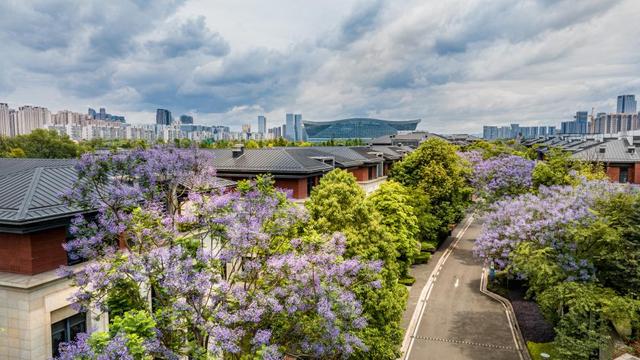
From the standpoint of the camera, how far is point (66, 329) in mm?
16641

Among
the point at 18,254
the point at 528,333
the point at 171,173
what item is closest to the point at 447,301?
the point at 528,333

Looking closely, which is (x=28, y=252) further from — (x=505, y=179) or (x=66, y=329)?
(x=505, y=179)

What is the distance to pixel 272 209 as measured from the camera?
622 inches

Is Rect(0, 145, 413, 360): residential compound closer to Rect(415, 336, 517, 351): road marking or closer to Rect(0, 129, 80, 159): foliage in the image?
Rect(415, 336, 517, 351): road marking

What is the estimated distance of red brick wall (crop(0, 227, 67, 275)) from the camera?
1546 cm

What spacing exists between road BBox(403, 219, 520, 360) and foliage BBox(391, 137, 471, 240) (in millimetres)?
6135

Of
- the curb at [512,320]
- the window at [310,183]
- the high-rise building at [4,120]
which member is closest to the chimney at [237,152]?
the window at [310,183]

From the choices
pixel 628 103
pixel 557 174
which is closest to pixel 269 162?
pixel 557 174

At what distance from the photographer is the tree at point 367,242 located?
20.9m

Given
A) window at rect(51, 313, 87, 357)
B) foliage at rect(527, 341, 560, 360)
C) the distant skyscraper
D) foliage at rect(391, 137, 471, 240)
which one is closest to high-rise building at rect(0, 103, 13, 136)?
foliage at rect(391, 137, 471, 240)

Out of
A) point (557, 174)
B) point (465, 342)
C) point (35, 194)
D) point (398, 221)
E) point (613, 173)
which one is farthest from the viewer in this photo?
point (613, 173)

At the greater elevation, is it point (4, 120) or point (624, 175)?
point (4, 120)

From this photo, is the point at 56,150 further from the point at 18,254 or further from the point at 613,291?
the point at 613,291

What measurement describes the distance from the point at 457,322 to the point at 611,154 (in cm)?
3651
